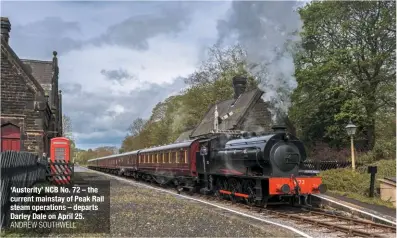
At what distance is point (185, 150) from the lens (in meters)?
20.0

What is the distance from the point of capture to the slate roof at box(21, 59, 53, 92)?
35.2 m

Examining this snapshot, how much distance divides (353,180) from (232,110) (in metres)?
19.6

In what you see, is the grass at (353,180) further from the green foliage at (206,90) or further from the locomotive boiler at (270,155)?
the green foliage at (206,90)

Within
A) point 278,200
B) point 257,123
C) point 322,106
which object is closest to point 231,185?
point 278,200

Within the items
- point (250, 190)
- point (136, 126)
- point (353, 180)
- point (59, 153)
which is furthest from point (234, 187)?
point (136, 126)

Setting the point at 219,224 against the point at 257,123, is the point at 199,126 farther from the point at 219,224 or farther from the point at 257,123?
the point at 219,224

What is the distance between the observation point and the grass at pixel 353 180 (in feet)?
52.2

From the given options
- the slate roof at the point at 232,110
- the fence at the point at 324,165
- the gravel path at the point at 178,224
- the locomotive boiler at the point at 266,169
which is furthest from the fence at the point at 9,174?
the slate roof at the point at 232,110

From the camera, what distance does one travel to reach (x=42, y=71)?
121 feet

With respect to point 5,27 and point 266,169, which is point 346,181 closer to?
point 266,169

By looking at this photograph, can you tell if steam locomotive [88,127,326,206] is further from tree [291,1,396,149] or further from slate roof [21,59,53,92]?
slate roof [21,59,53,92]

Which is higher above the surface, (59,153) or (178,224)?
(59,153)

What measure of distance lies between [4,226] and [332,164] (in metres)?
18.2

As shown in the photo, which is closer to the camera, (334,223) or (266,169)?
(334,223)
